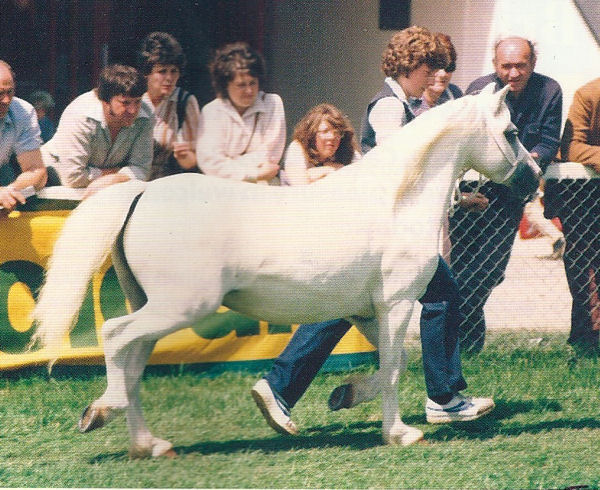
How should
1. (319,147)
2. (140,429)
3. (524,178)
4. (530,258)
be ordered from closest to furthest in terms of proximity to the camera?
(140,429) < (524,178) < (319,147) < (530,258)

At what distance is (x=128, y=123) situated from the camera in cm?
429

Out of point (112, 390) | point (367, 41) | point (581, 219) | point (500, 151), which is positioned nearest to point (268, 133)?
point (367, 41)

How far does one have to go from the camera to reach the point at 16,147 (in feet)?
14.7

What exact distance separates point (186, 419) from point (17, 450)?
25.9 inches

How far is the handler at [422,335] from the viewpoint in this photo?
4168 mm

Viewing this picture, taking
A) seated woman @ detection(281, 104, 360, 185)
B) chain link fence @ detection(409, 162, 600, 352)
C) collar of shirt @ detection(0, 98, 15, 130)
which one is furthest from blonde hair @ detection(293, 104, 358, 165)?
collar of shirt @ detection(0, 98, 15, 130)

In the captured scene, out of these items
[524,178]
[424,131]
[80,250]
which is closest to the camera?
[80,250]

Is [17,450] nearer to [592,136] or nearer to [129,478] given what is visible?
[129,478]

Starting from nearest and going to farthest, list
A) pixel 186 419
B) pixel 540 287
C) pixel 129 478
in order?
1. pixel 129 478
2. pixel 186 419
3. pixel 540 287

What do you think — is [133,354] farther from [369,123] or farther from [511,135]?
[511,135]

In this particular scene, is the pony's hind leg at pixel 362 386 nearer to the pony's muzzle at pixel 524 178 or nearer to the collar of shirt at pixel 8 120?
the pony's muzzle at pixel 524 178

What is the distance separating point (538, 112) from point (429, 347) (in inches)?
46.0

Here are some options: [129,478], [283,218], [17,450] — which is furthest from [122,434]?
[283,218]

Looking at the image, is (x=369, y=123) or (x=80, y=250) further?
(x=369, y=123)
